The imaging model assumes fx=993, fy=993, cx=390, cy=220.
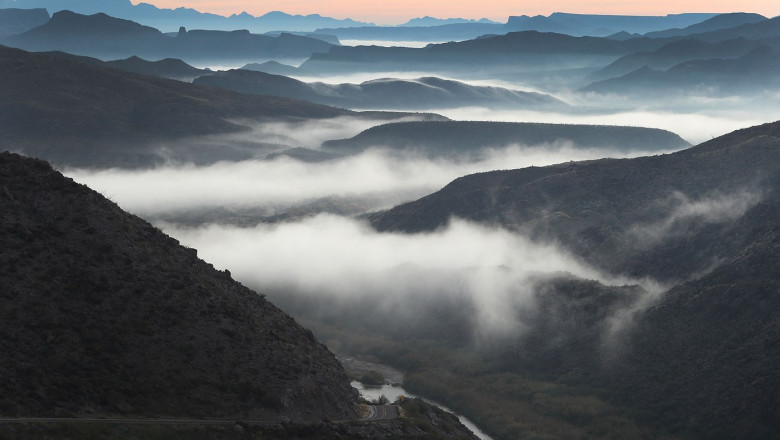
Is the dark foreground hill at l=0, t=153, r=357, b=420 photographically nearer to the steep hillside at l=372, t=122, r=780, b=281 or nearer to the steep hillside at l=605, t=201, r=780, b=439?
the steep hillside at l=605, t=201, r=780, b=439

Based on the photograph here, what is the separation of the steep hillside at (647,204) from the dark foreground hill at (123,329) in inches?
2715

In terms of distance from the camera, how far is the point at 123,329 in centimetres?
6494

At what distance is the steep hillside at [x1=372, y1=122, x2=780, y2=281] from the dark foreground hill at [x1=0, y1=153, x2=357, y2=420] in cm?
6895

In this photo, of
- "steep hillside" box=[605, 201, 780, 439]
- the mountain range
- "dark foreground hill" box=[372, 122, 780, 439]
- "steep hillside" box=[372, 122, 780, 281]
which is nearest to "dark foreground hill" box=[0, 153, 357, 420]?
the mountain range

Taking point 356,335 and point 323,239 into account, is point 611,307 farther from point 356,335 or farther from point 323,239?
point 323,239

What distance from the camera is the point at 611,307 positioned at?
11588 centimetres

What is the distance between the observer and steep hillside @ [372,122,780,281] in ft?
432

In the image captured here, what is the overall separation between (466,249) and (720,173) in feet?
134

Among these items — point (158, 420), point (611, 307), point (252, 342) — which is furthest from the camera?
point (611, 307)

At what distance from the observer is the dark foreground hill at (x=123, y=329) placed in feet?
195

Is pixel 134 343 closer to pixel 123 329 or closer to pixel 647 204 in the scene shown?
pixel 123 329

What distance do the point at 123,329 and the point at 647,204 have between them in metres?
96.8

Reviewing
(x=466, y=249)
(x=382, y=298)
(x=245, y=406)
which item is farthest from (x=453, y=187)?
(x=245, y=406)

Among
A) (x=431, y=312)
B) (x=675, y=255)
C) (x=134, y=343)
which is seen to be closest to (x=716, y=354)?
(x=675, y=255)
